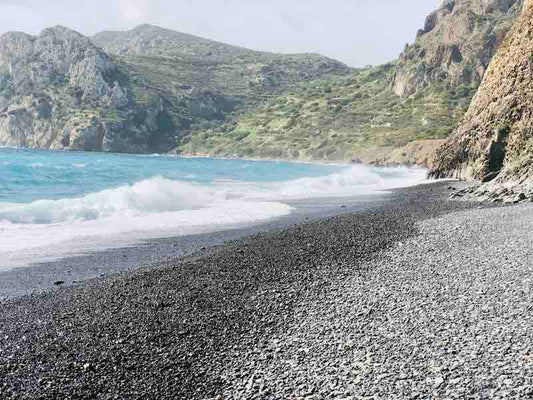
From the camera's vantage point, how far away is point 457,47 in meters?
158

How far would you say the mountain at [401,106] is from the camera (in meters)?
139

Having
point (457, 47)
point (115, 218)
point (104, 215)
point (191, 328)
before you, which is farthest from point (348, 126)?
point (191, 328)

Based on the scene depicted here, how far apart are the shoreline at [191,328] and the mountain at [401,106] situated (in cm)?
10366

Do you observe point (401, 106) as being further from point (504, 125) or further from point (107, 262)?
point (107, 262)

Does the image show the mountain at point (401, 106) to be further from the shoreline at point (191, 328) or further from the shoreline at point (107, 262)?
the shoreline at point (191, 328)

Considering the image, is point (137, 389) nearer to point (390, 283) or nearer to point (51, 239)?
point (390, 283)

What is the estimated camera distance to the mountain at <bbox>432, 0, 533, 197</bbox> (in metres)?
31.8

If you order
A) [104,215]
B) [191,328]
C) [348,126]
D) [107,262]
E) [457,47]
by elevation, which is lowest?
[191,328]

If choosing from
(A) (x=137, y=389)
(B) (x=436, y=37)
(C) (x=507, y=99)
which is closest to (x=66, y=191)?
(C) (x=507, y=99)

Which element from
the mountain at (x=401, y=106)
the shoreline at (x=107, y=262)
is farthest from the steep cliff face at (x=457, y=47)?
the shoreline at (x=107, y=262)

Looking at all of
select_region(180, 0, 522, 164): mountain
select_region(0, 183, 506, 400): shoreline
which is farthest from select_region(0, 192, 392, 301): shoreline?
select_region(180, 0, 522, 164): mountain

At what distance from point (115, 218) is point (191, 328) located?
19.5 meters

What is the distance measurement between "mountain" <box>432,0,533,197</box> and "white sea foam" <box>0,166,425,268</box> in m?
13.6

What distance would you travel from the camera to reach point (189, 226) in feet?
84.0
